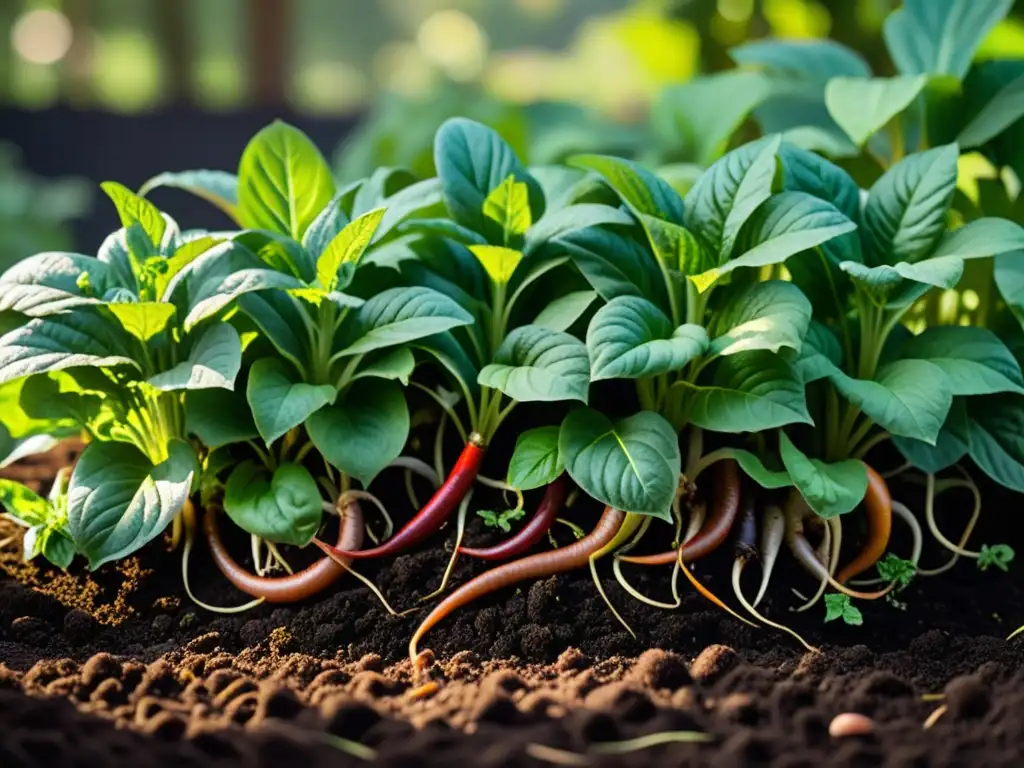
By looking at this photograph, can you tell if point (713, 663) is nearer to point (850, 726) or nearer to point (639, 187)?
point (850, 726)

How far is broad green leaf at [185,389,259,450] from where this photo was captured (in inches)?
43.0

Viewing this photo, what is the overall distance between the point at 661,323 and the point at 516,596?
355 millimetres

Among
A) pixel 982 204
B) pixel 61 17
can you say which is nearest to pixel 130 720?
pixel 982 204

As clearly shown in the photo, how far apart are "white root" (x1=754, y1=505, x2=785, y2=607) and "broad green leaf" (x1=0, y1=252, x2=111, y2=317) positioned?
31.6 inches

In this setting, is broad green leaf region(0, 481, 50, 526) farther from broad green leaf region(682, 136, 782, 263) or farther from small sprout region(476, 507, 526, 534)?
broad green leaf region(682, 136, 782, 263)

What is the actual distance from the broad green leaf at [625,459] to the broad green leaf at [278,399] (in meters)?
0.28

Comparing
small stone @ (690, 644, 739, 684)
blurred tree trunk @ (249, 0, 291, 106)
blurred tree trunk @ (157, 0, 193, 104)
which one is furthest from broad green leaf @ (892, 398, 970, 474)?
blurred tree trunk @ (157, 0, 193, 104)

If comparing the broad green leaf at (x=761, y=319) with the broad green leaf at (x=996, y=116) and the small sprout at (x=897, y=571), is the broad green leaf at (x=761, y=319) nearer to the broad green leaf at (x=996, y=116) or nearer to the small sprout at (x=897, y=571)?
the small sprout at (x=897, y=571)

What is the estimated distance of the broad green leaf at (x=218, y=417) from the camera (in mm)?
1092

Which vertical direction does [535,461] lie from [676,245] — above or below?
below

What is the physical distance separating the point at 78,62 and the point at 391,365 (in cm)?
463

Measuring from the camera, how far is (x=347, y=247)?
1.07 m

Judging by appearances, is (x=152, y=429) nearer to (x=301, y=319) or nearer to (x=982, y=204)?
(x=301, y=319)

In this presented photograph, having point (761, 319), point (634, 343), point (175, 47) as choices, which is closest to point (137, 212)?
point (634, 343)
